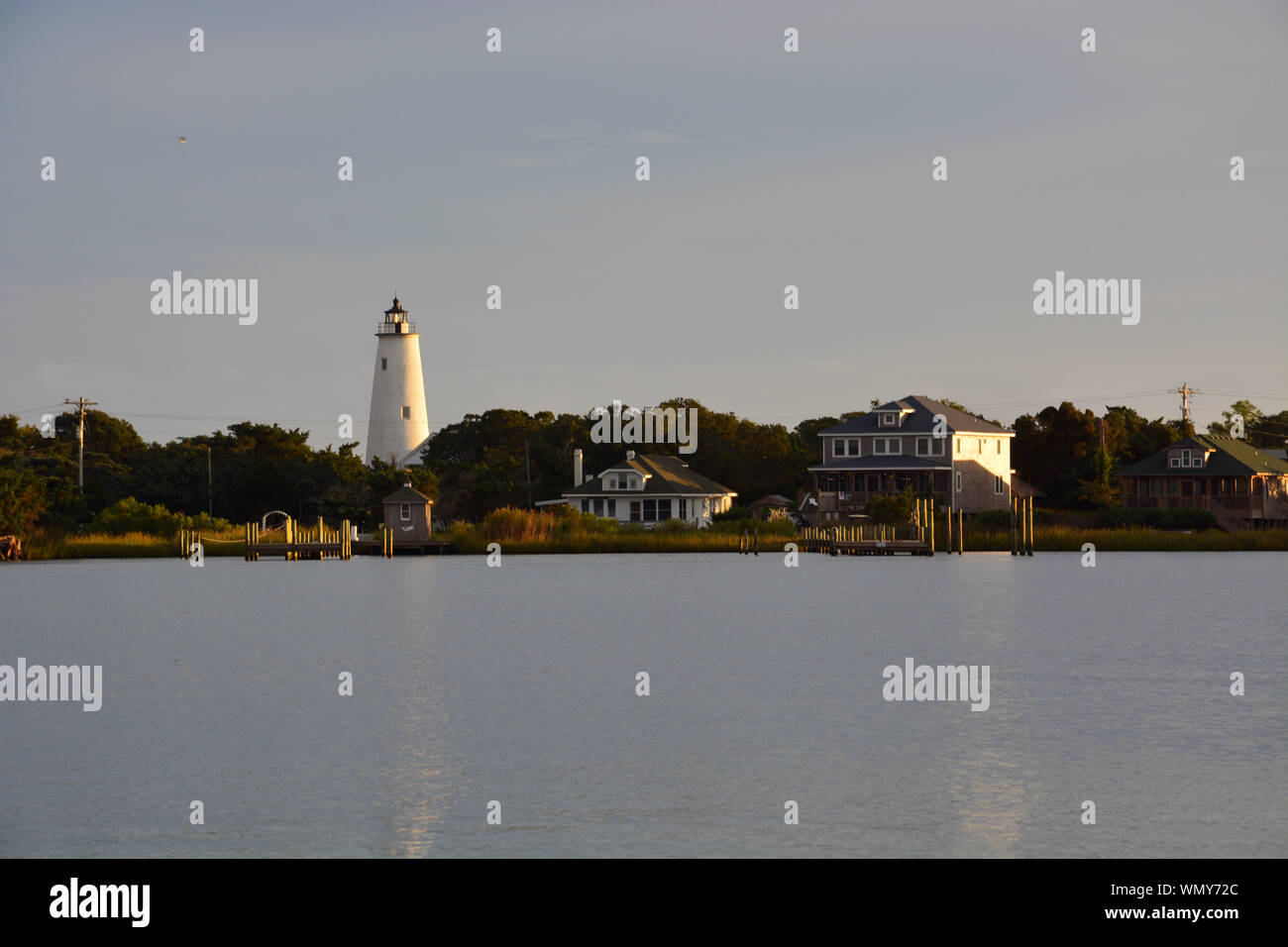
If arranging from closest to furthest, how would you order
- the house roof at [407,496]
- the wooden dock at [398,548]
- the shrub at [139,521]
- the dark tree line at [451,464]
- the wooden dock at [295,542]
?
the wooden dock at [295,542] → the shrub at [139,521] → the wooden dock at [398,548] → the house roof at [407,496] → the dark tree line at [451,464]

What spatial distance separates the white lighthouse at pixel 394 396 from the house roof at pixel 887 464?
103ft

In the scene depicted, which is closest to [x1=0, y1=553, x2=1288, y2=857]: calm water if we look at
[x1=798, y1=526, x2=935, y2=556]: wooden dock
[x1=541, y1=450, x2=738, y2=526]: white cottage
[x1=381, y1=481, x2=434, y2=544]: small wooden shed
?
[x1=798, y1=526, x2=935, y2=556]: wooden dock

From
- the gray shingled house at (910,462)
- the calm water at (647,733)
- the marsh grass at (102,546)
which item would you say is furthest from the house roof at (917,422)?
the calm water at (647,733)

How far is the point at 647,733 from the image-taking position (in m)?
23.0

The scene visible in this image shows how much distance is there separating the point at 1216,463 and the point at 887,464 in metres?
21.1

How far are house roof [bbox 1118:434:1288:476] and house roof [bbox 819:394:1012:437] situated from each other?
949cm

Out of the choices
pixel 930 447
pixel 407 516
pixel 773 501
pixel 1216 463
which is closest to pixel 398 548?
pixel 407 516

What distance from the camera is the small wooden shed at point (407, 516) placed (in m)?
82.4

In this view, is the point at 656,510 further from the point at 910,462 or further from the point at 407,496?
the point at 407,496

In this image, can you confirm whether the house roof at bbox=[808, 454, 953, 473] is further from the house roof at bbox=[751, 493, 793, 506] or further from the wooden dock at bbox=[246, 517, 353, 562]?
the wooden dock at bbox=[246, 517, 353, 562]

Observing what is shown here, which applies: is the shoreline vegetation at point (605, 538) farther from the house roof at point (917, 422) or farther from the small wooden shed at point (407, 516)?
the house roof at point (917, 422)
